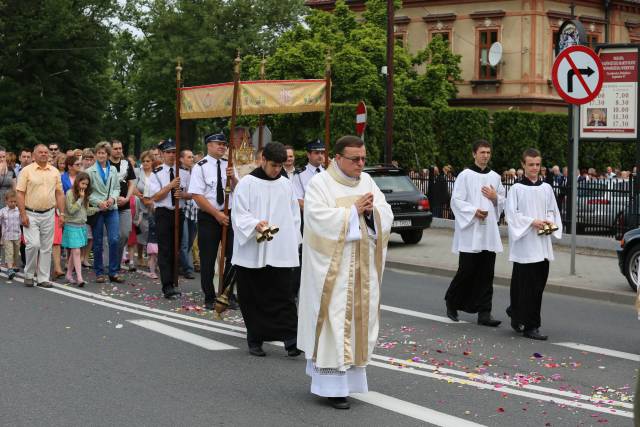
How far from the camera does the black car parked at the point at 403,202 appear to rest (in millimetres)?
20828

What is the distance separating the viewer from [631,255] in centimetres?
1423

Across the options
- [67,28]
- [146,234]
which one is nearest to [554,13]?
[67,28]

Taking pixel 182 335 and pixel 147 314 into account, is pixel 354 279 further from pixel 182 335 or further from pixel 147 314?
pixel 147 314

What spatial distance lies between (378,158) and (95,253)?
22.9 metres

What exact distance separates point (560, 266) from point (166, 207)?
6.64m

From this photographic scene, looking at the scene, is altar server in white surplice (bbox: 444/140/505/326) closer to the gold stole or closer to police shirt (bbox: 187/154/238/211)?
police shirt (bbox: 187/154/238/211)

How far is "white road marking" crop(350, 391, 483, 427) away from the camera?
695 centimetres

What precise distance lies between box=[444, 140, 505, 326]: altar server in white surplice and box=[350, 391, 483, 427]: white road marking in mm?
3805

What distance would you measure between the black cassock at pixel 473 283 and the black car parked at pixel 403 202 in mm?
8946

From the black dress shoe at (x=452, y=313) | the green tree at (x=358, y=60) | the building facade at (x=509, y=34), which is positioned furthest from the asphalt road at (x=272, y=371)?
the building facade at (x=509, y=34)

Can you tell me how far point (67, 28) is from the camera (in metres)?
49.4

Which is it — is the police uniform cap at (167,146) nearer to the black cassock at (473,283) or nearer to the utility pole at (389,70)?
the black cassock at (473,283)

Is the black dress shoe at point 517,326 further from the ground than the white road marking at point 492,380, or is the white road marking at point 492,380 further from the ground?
the black dress shoe at point 517,326

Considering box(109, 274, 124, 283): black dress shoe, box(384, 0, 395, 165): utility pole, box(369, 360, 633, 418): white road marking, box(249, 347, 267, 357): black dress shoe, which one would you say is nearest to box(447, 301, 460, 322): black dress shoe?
box(369, 360, 633, 418): white road marking
